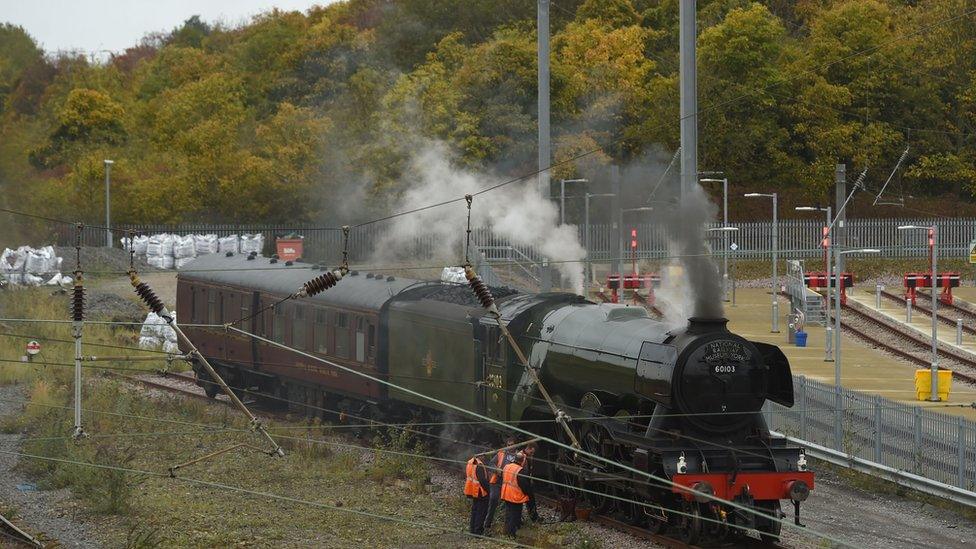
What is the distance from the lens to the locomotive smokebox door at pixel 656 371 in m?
16.5

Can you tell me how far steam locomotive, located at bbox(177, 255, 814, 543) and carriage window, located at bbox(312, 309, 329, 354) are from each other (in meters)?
0.04

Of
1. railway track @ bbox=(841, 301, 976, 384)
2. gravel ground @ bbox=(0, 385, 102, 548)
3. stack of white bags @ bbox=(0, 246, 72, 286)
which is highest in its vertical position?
stack of white bags @ bbox=(0, 246, 72, 286)

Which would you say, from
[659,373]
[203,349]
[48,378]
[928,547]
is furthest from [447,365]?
[48,378]

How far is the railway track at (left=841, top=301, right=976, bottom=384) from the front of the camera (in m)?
38.0

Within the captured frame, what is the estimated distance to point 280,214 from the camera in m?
60.6

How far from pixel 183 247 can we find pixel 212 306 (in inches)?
963

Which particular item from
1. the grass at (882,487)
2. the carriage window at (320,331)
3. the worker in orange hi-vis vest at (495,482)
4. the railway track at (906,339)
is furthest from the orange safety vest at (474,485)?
the railway track at (906,339)

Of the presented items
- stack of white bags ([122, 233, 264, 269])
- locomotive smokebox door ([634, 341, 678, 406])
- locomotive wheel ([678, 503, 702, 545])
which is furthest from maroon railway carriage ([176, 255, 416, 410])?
stack of white bags ([122, 233, 264, 269])

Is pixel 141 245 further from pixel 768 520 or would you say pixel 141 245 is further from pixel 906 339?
pixel 768 520

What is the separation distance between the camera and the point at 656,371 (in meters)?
16.8

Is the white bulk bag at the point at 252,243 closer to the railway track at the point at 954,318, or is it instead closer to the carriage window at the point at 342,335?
the railway track at the point at 954,318

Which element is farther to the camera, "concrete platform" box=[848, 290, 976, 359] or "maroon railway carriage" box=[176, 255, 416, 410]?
"concrete platform" box=[848, 290, 976, 359]

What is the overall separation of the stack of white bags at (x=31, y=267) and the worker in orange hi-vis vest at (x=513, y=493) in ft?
110

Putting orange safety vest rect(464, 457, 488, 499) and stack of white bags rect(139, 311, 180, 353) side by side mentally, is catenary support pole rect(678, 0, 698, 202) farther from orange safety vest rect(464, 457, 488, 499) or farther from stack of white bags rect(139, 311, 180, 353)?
stack of white bags rect(139, 311, 180, 353)
